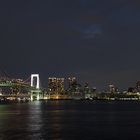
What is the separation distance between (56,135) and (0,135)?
4892 millimetres

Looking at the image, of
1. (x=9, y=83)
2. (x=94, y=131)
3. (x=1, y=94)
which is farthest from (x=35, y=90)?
(x=94, y=131)

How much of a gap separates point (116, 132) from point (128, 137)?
460 cm

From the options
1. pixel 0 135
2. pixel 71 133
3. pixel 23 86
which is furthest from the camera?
pixel 23 86

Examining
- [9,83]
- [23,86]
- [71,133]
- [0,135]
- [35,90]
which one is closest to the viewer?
[0,135]

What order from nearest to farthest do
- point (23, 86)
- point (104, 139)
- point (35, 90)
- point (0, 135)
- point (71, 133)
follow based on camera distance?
1. point (104, 139)
2. point (0, 135)
3. point (71, 133)
4. point (23, 86)
5. point (35, 90)

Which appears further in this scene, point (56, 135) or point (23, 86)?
point (23, 86)

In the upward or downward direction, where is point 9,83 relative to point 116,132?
upward

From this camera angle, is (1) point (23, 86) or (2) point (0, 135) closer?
(2) point (0, 135)

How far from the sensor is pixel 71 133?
4375cm

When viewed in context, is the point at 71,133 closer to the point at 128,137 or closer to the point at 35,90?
the point at 128,137

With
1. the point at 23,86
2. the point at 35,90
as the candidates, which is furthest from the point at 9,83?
the point at 35,90

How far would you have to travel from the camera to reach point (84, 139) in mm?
38750

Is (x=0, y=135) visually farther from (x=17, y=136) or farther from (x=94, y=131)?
(x=94, y=131)

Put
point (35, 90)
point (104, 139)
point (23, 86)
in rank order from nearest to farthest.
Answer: point (104, 139) → point (23, 86) → point (35, 90)
